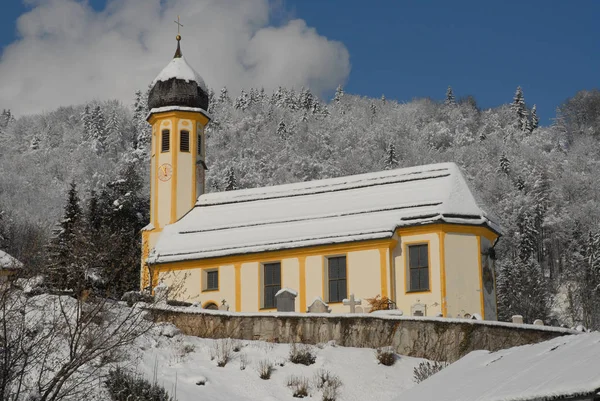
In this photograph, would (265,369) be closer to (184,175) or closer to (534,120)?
(184,175)

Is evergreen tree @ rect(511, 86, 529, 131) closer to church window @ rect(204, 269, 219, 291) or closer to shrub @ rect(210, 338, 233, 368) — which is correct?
church window @ rect(204, 269, 219, 291)

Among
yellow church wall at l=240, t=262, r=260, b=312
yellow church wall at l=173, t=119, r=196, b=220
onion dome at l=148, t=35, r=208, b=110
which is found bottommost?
yellow church wall at l=240, t=262, r=260, b=312

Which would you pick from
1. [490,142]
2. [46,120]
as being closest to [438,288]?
[490,142]

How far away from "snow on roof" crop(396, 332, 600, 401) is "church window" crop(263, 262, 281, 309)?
72.1ft

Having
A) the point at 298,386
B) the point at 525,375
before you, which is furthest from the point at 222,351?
the point at 525,375

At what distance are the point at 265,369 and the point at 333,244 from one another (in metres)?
13.9

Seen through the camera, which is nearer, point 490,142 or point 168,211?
point 168,211

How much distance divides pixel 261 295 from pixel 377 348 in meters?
13.5

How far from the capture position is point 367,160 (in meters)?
116

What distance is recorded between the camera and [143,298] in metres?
26.2

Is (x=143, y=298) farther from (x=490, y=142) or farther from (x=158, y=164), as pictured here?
(x=490, y=142)

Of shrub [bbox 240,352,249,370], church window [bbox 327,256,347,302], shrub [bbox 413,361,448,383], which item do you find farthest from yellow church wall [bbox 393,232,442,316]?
shrub [bbox 240,352,249,370]

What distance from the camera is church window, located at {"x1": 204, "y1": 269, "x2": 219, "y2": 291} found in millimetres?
40438

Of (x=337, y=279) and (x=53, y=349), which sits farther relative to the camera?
(x=337, y=279)
